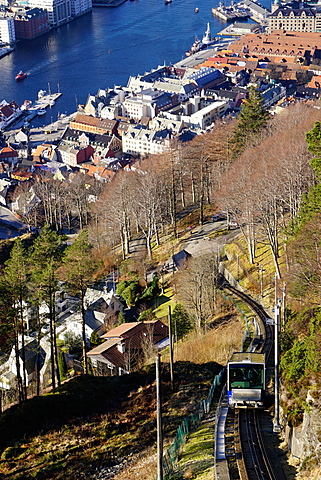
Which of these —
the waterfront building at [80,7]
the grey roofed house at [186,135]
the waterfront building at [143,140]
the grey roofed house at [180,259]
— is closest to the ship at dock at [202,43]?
the waterfront building at [80,7]

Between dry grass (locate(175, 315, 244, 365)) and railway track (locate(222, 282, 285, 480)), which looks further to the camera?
dry grass (locate(175, 315, 244, 365))

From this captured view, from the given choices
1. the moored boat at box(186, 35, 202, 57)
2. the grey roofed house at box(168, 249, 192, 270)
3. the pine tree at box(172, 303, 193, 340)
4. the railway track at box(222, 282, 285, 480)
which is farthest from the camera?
the moored boat at box(186, 35, 202, 57)

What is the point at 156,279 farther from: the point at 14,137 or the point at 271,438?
the point at 14,137

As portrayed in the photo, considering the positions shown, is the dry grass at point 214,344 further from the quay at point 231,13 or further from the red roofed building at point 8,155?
the quay at point 231,13

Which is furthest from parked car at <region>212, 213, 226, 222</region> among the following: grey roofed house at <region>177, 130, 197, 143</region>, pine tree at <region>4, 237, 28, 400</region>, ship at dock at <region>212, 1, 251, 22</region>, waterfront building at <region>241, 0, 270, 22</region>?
ship at dock at <region>212, 1, 251, 22</region>

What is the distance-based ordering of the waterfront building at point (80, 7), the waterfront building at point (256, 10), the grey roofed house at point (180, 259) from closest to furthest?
the grey roofed house at point (180, 259)
the waterfront building at point (256, 10)
the waterfront building at point (80, 7)

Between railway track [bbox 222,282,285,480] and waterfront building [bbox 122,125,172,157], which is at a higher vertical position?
railway track [bbox 222,282,285,480]

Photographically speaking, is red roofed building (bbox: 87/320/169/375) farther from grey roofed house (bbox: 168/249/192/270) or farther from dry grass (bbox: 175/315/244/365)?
grey roofed house (bbox: 168/249/192/270)
